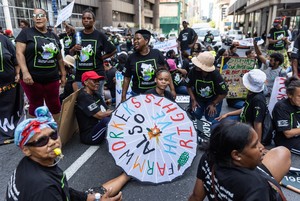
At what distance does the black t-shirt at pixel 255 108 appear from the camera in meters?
3.48

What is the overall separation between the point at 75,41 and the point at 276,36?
6441mm

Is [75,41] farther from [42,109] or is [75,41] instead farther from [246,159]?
[246,159]

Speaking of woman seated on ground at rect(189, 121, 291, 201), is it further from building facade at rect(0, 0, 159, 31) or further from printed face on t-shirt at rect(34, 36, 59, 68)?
building facade at rect(0, 0, 159, 31)

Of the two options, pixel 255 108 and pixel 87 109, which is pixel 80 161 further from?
pixel 255 108

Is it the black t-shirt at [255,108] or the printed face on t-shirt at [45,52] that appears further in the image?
the printed face on t-shirt at [45,52]

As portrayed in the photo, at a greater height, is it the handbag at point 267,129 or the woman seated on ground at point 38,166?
the woman seated on ground at point 38,166

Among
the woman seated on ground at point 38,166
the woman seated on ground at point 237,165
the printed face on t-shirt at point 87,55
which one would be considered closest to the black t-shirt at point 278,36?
the printed face on t-shirt at point 87,55

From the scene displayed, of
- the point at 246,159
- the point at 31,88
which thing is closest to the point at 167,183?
the point at 246,159

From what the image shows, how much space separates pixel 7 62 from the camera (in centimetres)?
404

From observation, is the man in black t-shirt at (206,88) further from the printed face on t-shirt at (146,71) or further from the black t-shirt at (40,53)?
the black t-shirt at (40,53)

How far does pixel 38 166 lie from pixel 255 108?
111 inches

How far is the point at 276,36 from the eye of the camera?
8.14 metres

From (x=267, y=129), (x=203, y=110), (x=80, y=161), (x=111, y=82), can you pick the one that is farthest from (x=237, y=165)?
(x=111, y=82)

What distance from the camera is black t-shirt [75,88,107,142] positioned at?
3707 mm
